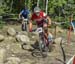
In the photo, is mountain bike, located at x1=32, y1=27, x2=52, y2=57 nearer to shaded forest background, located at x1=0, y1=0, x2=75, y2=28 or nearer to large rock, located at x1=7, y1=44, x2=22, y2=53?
large rock, located at x1=7, y1=44, x2=22, y2=53

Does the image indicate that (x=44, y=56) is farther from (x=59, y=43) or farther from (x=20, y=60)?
(x=59, y=43)

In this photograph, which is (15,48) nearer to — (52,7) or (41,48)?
(41,48)

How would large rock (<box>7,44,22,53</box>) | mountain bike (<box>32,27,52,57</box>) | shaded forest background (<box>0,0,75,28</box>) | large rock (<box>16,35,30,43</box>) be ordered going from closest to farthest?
1. mountain bike (<box>32,27,52,57</box>)
2. large rock (<box>7,44,22,53</box>)
3. large rock (<box>16,35,30,43</box>)
4. shaded forest background (<box>0,0,75,28</box>)

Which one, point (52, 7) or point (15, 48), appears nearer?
point (15, 48)

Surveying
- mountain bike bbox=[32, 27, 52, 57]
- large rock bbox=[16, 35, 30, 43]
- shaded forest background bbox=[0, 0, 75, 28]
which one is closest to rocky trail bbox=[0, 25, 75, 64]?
large rock bbox=[16, 35, 30, 43]

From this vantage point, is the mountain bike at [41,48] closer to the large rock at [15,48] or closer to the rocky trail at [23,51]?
the rocky trail at [23,51]

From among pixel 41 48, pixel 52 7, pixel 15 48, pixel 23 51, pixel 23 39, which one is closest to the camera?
pixel 41 48

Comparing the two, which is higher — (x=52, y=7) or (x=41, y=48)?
(x=41, y=48)

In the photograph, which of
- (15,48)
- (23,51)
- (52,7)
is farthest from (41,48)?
(52,7)

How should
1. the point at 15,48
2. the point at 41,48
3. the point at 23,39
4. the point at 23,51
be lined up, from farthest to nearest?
the point at 23,39 < the point at 15,48 < the point at 23,51 < the point at 41,48

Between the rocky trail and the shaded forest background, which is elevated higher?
the rocky trail

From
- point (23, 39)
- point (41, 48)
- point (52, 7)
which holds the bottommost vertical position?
point (52, 7)

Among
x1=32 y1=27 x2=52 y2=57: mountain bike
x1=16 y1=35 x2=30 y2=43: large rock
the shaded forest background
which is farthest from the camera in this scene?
the shaded forest background

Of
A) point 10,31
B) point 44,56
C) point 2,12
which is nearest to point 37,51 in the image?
point 44,56
